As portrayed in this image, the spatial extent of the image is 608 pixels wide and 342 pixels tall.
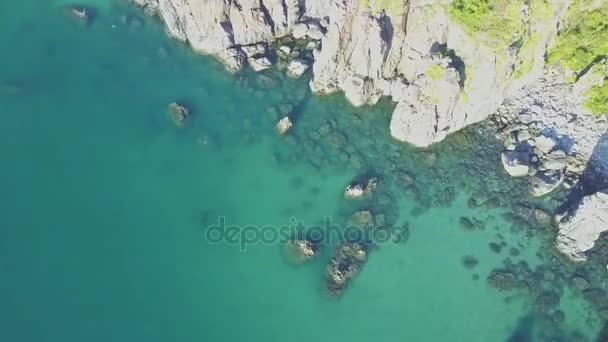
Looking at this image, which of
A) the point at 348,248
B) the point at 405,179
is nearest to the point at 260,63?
the point at 405,179

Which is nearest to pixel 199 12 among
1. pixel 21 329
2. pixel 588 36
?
pixel 21 329

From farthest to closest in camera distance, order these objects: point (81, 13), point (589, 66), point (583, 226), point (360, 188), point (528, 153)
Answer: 1. point (81, 13)
2. point (589, 66)
3. point (528, 153)
4. point (360, 188)
5. point (583, 226)

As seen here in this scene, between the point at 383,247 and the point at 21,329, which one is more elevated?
Result: the point at 383,247

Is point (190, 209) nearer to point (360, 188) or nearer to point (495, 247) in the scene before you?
point (360, 188)

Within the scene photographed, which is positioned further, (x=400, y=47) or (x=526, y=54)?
(x=400, y=47)

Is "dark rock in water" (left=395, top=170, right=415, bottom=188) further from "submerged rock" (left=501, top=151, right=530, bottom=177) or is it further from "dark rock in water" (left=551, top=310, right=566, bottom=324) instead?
"dark rock in water" (left=551, top=310, right=566, bottom=324)

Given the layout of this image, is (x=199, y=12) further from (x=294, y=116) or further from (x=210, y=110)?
(x=294, y=116)

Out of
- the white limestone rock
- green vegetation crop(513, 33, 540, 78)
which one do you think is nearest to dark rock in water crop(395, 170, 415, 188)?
green vegetation crop(513, 33, 540, 78)
